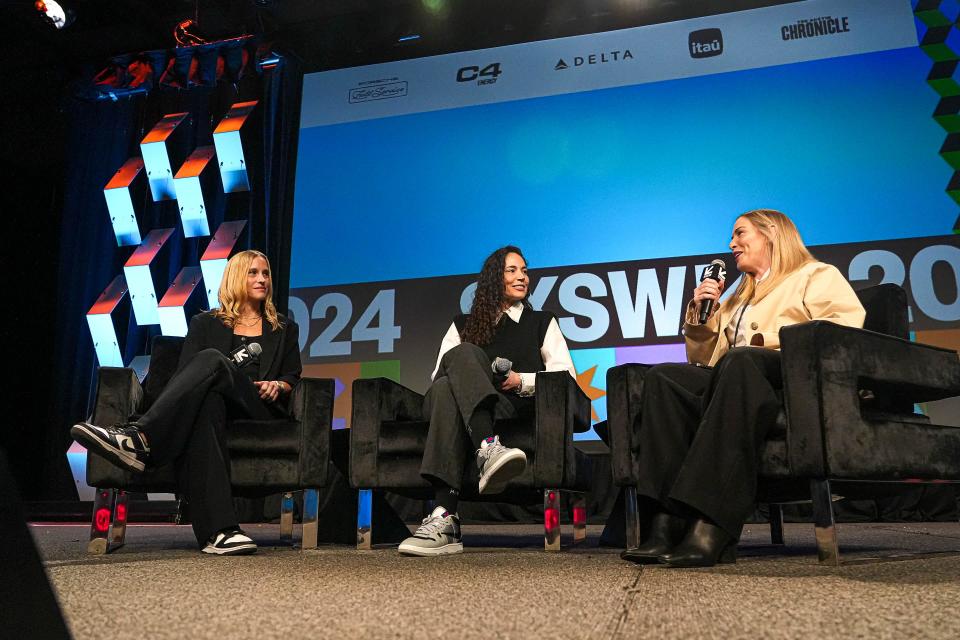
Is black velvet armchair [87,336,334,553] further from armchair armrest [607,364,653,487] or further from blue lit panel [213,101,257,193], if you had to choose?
blue lit panel [213,101,257,193]

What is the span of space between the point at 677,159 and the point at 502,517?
2248 millimetres

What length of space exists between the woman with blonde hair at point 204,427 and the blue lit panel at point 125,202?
3.31m

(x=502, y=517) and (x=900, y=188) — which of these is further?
(x=502, y=517)

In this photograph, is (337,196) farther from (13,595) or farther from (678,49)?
(13,595)

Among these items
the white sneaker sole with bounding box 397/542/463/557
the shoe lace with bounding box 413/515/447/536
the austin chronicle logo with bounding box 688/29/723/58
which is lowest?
the white sneaker sole with bounding box 397/542/463/557

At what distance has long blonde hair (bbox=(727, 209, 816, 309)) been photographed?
2236mm

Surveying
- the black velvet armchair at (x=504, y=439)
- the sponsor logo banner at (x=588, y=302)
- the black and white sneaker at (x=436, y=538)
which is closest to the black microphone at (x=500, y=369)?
the black velvet armchair at (x=504, y=439)

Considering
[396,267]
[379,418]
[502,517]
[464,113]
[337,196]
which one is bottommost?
[502,517]

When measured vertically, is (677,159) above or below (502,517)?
above

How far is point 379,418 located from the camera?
2.54 metres

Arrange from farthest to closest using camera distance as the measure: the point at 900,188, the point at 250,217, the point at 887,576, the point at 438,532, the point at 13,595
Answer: the point at 250,217 → the point at 900,188 → the point at 438,532 → the point at 887,576 → the point at 13,595

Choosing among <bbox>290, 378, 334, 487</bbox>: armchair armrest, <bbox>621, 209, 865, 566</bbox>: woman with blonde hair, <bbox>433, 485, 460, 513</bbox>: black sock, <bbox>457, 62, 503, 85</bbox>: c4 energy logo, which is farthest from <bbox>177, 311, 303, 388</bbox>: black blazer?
<bbox>457, 62, 503, 85</bbox>: c4 energy logo

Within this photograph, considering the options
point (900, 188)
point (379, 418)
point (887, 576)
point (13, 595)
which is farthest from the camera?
point (900, 188)

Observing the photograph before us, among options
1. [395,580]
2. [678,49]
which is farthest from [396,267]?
[395,580]
